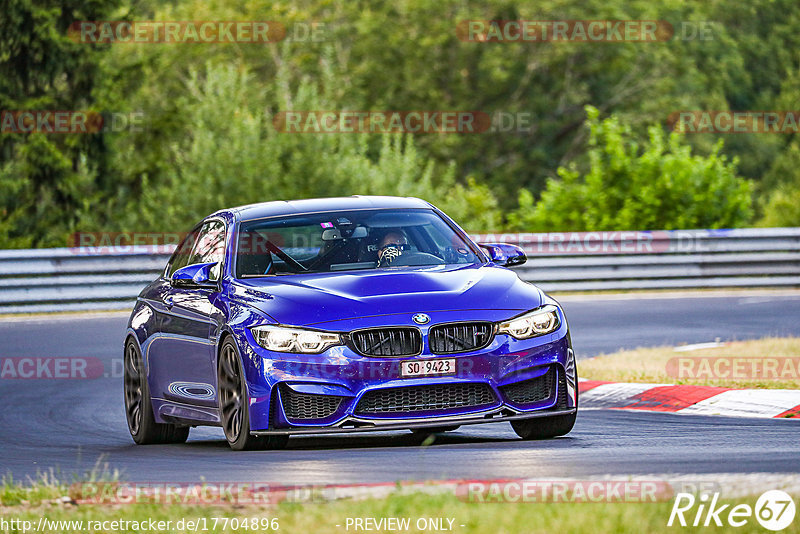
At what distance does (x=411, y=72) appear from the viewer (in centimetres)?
6009

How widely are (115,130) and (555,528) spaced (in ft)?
112

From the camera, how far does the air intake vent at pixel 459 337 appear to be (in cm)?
869

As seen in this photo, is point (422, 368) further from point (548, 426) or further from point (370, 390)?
point (548, 426)

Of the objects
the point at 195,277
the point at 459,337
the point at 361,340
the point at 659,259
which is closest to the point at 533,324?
the point at 459,337

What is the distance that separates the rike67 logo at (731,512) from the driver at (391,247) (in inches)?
159

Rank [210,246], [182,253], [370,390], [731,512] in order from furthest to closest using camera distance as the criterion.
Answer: [182,253]
[210,246]
[370,390]
[731,512]

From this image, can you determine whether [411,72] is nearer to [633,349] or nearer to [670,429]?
[633,349]

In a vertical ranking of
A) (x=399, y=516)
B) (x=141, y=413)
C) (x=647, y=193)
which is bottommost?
(x=647, y=193)

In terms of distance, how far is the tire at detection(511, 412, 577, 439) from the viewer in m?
9.36

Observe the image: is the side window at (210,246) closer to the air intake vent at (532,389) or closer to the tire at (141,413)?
the tire at (141,413)

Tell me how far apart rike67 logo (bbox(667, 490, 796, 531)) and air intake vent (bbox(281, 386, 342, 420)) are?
2974 mm

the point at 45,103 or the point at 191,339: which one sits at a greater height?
the point at 191,339

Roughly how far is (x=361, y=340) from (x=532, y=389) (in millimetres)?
1043

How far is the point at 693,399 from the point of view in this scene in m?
11.6
